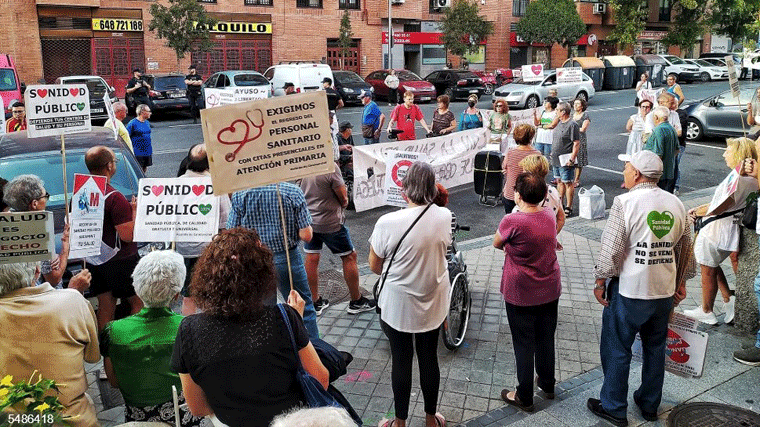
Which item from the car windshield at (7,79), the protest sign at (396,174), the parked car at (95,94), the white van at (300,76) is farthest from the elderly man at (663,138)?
the car windshield at (7,79)

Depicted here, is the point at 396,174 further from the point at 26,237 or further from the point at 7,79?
the point at 7,79

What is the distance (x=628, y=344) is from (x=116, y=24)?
3046 centimetres

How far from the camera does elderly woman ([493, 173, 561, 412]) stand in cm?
440

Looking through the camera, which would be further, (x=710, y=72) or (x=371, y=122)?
(x=710, y=72)

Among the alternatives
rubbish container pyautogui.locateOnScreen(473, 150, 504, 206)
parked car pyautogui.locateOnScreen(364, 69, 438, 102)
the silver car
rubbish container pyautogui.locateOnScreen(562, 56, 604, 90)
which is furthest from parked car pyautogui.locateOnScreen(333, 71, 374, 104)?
rubbish container pyautogui.locateOnScreen(473, 150, 504, 206)

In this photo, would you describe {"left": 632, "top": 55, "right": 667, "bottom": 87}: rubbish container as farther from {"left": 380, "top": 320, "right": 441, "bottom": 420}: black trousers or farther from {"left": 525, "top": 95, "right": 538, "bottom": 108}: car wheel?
{"left": 380, "top": 320, "right": 441, "bottom": 420}: black trousers

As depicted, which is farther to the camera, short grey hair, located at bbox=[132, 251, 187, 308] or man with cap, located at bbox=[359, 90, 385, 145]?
man with cap, located at bbox=[359, 90, 385, 145]

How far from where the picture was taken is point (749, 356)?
536 cm

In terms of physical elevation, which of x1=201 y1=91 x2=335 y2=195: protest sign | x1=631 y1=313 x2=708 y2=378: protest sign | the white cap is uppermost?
x1=201 y1=91 x2=335 y2=195: protest sign

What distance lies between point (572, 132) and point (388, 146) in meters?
2.82

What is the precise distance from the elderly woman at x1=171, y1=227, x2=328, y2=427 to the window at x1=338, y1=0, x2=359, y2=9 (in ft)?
117

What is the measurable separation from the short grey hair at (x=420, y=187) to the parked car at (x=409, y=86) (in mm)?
23173

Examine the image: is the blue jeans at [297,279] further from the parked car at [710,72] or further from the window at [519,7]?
the window at [519,7]

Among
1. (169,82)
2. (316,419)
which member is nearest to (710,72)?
(169,82)
